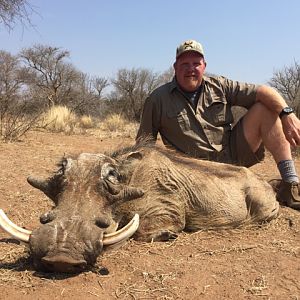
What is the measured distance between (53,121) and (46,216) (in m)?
11.4

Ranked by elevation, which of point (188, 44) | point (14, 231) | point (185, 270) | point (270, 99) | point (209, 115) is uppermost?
point (188, 44)

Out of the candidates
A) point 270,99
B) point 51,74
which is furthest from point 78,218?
point 51,74

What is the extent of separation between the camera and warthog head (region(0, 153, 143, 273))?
8.66 feet

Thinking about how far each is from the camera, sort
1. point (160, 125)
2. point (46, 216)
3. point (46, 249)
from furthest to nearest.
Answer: point (160, 125), point (46, 216), point (46, 249)

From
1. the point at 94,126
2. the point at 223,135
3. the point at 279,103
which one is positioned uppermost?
the point at 279,103

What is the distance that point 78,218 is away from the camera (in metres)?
2.84

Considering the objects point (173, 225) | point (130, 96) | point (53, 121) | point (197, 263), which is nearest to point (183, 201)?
point (173, 225)

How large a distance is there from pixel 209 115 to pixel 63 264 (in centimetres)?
292

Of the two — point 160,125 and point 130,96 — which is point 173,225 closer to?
point 160,125

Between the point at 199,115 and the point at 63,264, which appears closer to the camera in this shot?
the point at 63,264

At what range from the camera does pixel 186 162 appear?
427 cm

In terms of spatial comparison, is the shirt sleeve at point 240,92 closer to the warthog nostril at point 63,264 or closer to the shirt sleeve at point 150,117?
→ the shirt sleeve at point 150,117

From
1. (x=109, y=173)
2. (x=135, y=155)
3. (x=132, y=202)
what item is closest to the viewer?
(x=109, y=173)

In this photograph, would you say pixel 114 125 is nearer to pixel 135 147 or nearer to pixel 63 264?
pixel 135 147
